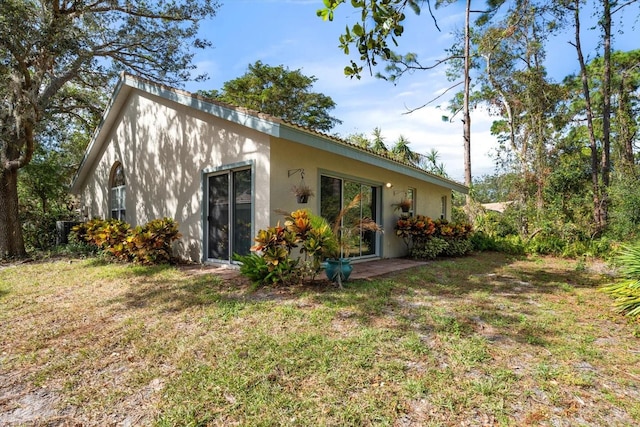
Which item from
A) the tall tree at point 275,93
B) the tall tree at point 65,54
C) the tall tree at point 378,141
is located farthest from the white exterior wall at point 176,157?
the tall tree at point 378,141

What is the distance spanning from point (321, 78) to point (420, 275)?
62.6ft

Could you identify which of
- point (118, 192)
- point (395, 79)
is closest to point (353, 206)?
point (395, 79)

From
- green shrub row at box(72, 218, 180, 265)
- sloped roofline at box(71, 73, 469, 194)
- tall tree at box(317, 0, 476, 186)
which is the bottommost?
green shrub row at box(72, 218, 180, 265)

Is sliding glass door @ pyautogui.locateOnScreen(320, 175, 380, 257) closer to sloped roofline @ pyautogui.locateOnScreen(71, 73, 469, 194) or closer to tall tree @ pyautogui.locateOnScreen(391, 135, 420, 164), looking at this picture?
sloped roofline @ pyautogui.locateOnScreen(71, 73, 469, 194)

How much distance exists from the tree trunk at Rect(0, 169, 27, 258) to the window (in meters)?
2.41

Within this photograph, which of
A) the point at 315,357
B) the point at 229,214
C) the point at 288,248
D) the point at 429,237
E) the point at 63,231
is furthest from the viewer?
the point at 63,231

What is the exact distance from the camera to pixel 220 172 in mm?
7281

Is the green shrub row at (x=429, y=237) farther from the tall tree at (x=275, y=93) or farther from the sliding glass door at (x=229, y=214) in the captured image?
the tall tree at (x=275, y=93)

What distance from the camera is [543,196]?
12477 millimetres

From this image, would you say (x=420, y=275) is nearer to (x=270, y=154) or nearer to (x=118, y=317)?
(x=270, y=154)

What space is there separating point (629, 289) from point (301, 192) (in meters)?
5.42

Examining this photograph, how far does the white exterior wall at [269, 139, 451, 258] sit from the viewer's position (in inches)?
250

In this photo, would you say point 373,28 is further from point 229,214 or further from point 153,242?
point 153,242

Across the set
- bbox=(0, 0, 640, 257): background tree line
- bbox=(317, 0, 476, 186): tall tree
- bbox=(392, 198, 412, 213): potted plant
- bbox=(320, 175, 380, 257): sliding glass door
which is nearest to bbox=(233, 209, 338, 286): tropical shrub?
bbox=(320, 175, 380, 257): sliding glass door
